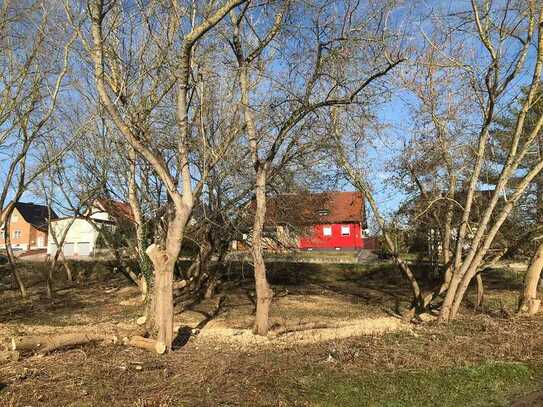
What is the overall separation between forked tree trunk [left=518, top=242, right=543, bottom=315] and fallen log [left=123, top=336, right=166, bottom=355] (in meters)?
8.90

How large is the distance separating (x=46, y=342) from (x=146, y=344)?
4.76ft

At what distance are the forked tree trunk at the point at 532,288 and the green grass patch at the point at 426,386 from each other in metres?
6.11

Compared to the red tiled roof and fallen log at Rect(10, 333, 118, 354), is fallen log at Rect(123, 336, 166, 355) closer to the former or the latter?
fallen log at Rect(10, 333, 118, 354)

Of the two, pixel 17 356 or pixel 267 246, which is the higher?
pixel 267 246

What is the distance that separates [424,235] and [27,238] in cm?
6209

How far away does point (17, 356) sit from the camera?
280 inches

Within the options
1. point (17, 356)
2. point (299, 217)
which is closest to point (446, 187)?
point (299, 217)

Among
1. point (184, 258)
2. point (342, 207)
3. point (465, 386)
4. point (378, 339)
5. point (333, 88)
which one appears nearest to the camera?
point (465, 386)

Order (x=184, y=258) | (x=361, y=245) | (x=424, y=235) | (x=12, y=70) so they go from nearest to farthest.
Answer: (x=12, y=70) < (x=424, y=235) < (x=184, y=258) < (x=361, y=245)

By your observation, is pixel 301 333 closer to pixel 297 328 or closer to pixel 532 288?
pixel 297 328

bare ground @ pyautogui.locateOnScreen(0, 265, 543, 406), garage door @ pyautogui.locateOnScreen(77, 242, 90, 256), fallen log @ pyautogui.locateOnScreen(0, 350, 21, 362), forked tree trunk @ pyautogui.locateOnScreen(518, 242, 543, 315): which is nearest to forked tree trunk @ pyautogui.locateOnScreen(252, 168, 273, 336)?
bare ground @ pyautogui.locateOnScreen(0, 265, 543, 406)

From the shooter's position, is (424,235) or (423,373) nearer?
(423,373)

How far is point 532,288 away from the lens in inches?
508

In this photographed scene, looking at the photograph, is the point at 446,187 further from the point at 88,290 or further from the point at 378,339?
the point at 88,290
